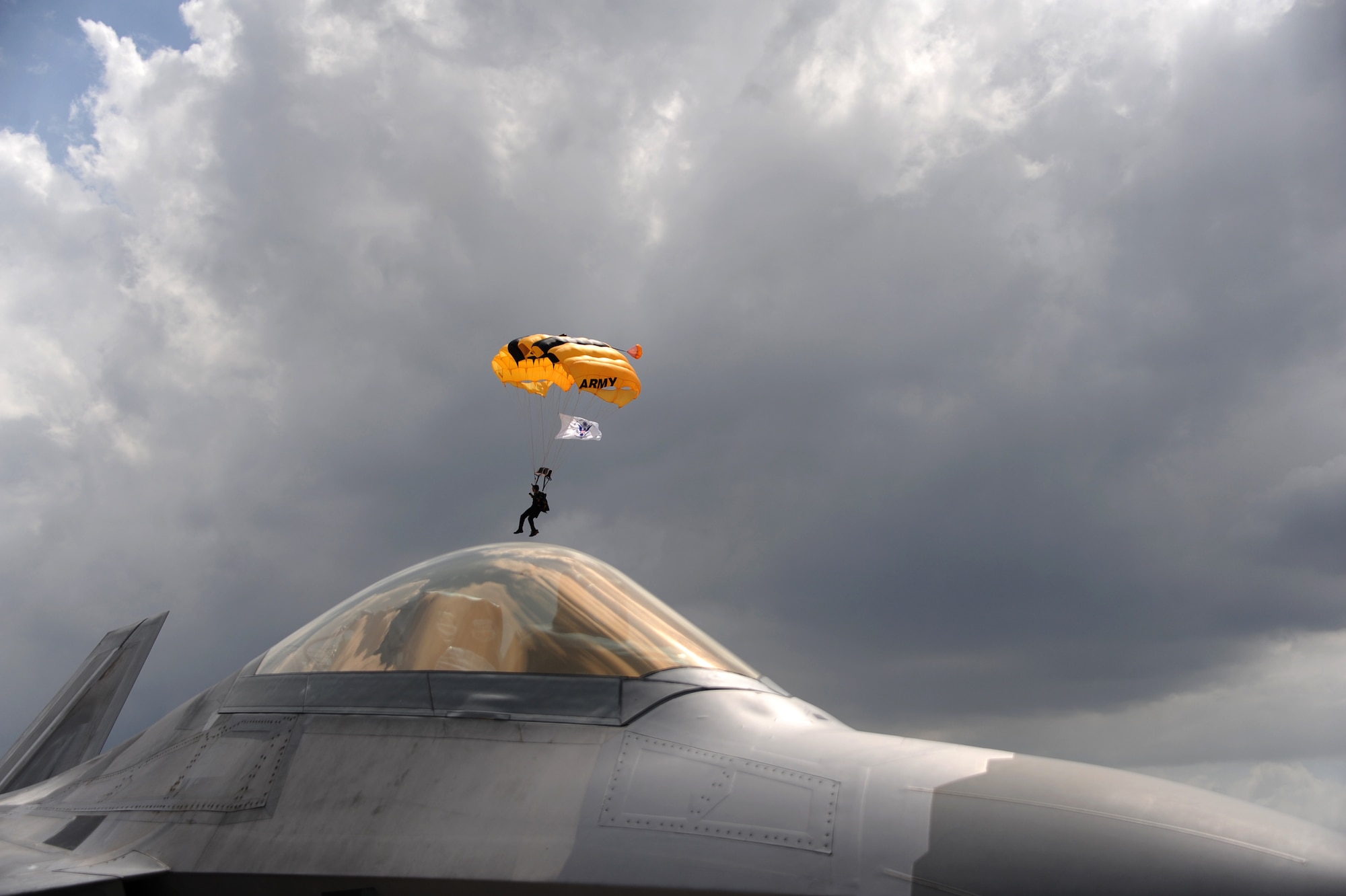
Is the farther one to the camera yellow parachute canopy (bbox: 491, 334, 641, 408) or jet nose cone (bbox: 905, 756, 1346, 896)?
yellow parachute canopy (bbox: 491, 334, 641, 408)

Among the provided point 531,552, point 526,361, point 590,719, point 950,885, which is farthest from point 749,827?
point 526,361

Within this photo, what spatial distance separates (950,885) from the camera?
302 cm

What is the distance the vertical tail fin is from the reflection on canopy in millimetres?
6896

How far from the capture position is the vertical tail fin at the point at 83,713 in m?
10.2

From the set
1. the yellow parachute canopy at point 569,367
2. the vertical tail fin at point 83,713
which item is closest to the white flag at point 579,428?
the yellow parachute canopy at point 569,367

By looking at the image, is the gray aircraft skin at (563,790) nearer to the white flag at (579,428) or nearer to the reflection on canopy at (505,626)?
the reflection on canopy at (505,626)

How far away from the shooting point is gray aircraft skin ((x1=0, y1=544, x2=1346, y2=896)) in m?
3.04

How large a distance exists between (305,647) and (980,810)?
4.36 meters

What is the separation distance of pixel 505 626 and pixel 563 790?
134 centimetres

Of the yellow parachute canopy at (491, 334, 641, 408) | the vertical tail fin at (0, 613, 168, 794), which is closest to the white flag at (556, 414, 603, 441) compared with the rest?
the yellow parachute canopy at (491, 334, 641, 408)

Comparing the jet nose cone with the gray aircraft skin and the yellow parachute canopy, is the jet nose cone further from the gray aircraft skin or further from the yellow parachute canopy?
the yellow parachute canopy

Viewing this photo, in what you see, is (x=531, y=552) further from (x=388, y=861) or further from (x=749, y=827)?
(x=749, y=827)

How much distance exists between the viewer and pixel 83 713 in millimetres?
10812

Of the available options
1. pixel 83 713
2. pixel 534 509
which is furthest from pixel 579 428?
pixel 83 713
